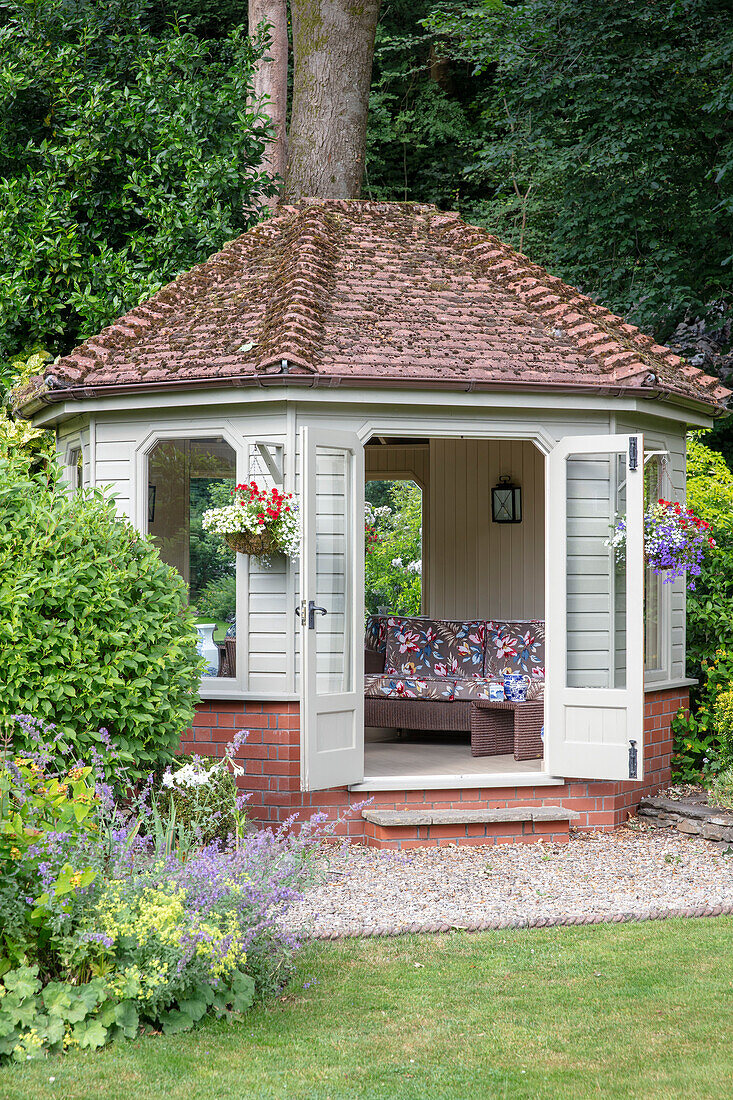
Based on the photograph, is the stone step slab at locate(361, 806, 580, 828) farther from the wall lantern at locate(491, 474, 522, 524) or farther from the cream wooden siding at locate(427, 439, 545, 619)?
the wall lantern at locate(491, 474, 522, 524)

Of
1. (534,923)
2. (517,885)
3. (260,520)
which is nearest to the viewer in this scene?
(534,923)

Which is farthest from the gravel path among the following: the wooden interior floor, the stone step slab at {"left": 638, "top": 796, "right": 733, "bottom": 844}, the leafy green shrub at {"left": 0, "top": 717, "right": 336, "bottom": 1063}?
the wooden interior floor

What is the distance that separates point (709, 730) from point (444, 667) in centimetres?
235

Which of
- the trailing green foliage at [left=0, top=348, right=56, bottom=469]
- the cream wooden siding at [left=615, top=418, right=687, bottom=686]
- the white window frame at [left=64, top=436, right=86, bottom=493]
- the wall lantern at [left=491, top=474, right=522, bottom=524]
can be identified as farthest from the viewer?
the wall lantern at [left=491, top=474, right=522, bottom=524]

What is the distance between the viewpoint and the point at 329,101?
11.9m

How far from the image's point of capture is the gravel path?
587 cm

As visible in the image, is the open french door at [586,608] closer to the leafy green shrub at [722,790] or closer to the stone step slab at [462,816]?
the stone step slab at [462,816]

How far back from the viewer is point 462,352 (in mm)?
7773

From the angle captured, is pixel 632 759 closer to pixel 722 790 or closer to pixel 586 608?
pixel 586 608

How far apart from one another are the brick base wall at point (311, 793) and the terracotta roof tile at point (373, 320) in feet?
7.40

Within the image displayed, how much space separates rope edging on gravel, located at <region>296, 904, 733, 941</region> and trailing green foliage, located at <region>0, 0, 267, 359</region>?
734cm

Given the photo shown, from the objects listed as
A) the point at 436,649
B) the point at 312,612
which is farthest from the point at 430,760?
the point at 312,612

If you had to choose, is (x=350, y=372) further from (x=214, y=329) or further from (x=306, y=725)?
(x=306, y=725)

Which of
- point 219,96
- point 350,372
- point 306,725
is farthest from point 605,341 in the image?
point 219,96
